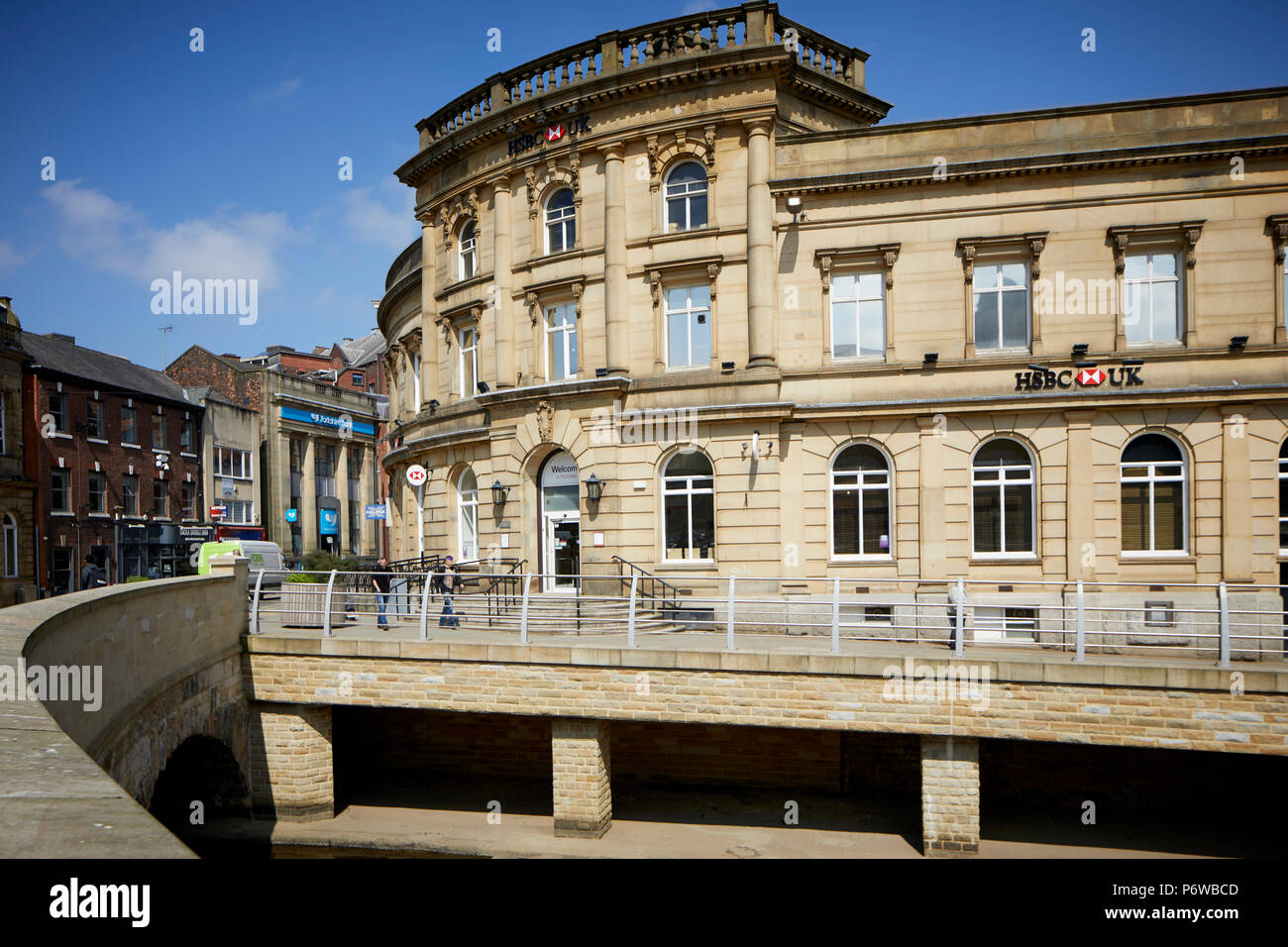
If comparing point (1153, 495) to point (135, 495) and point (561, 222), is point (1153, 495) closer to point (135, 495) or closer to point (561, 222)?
point (561, 222)

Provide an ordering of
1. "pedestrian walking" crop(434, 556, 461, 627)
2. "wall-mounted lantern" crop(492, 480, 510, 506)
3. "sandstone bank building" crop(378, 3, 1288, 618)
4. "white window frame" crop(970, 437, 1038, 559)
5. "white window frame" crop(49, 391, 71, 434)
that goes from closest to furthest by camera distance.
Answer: "pedestrian walking" crop(434, 556, 461, 627)
"sandstone bank building" crop(378, 3, 1288, 618)
"white window frame" crop(970, 437, 1038, 559)
"wall-mounted lantern" crop(492, 480, 510, 506)
"white window frame" crop(49, 391, 71, 434)

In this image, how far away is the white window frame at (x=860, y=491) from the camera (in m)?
18.6

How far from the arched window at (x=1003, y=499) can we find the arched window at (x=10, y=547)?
33815 millimetres

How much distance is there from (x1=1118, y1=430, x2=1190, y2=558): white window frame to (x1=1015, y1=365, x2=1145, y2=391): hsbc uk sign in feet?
3.80

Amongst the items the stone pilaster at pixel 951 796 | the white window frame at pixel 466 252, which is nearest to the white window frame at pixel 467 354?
the white window frame at pixel 466 252

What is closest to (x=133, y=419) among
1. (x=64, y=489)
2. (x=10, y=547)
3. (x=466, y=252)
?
(x=64, y=489)

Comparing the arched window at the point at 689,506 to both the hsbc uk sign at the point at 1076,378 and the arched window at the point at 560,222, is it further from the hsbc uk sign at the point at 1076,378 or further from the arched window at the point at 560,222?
the hsbc uk sign at the point at 1076,378

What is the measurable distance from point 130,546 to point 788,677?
34518mm

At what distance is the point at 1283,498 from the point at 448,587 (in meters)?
17.6

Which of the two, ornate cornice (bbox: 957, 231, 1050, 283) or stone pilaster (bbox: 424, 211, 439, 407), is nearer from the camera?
ornate cornice (bbox: 957, 231, 1050, 283)

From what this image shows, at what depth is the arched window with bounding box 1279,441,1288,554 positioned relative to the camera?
16.9m

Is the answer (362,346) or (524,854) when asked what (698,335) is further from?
(362,346)

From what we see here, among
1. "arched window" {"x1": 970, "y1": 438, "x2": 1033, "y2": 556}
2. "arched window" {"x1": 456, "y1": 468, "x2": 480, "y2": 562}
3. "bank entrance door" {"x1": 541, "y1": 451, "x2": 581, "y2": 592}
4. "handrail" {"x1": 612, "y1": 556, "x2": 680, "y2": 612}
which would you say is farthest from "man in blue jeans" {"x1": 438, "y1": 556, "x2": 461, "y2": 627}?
"arched window" {"x1": 970, "y1": 438, "x2": 1033, "y2": 556}

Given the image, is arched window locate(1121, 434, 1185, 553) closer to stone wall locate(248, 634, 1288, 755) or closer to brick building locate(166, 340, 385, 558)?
stone wall locate(248, 634, 1288, 755)
